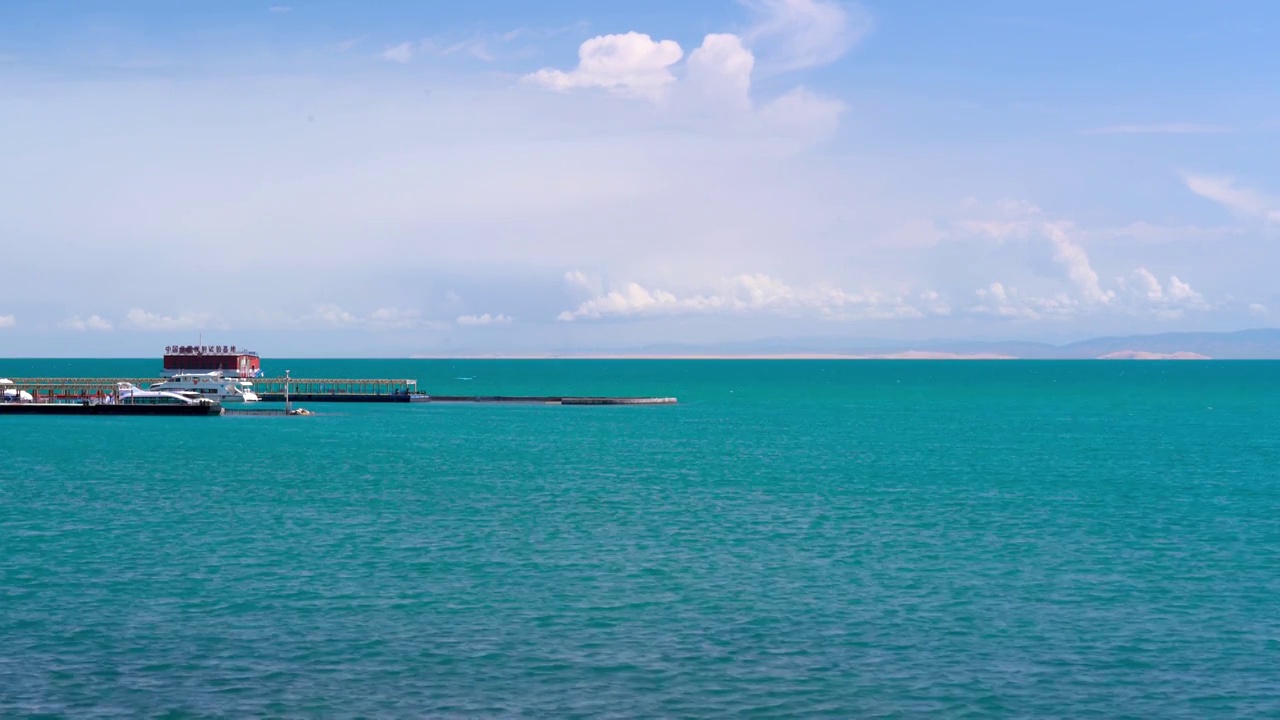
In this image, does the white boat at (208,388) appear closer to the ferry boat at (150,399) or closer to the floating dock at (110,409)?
the ferry boat at (150,399)

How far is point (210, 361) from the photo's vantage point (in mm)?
191250

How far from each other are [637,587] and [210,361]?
165 metres

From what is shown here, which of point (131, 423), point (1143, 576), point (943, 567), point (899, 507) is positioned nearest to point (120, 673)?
point (943, 567)

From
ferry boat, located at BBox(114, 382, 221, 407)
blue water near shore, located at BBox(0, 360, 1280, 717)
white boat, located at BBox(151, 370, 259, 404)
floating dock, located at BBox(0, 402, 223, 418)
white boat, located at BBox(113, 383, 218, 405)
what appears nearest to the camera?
blue water near shore, located at BBox(0, 360, 1280, 717)

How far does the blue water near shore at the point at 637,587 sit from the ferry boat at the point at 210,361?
10831 cm

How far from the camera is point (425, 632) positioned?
112 ft

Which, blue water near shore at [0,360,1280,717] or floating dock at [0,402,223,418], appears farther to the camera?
floating dock at [0,402,223,418]

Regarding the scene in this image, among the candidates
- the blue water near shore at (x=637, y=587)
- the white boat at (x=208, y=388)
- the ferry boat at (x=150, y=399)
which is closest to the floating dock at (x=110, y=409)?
the ferry boat at (x=150, y=399)

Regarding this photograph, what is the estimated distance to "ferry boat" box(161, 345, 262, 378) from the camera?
191 m

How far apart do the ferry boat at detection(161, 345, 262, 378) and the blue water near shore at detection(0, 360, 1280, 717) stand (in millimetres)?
108307

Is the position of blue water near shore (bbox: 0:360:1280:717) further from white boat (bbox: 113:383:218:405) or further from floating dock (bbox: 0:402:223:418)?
white boat (bbox: 113:383:218:405)

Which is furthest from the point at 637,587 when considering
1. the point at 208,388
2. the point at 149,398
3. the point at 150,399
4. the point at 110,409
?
the point at 208,388

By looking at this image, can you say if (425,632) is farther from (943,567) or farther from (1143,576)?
(1143,576)

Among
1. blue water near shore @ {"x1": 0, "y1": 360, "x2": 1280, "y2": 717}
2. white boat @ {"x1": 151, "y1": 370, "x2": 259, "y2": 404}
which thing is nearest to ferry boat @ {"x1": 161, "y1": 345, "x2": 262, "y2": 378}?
white boat @ {"x1": 151, "y1": 370, "x2": 259, "y2": 404}
